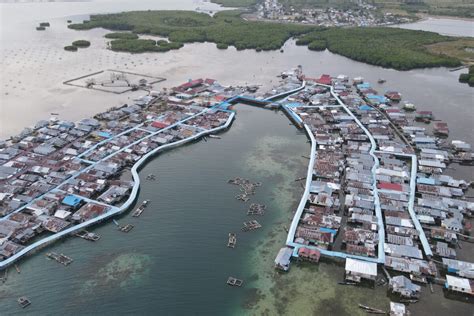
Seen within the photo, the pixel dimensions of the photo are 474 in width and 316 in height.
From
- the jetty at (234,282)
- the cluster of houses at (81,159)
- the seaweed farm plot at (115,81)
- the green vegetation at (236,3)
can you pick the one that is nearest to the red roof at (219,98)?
the cluster of houses at (81,159)

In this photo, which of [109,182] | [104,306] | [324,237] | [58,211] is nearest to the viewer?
[104,306]

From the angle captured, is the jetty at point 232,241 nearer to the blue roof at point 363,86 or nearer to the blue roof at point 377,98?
the blue roof at point 377,98

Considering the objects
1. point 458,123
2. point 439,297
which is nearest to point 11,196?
point 439,297

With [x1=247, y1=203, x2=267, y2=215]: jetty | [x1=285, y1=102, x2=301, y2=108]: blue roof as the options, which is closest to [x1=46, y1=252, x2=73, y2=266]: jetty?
[x1=247, y1=203, x2=267, y2=215]: jetty

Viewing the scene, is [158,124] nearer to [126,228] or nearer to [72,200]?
[72,200]

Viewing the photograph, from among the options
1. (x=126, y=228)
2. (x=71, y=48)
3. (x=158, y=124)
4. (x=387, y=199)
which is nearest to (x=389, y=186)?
(x=387, y=199)

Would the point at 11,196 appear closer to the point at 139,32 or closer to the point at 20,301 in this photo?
the point at 20,301
